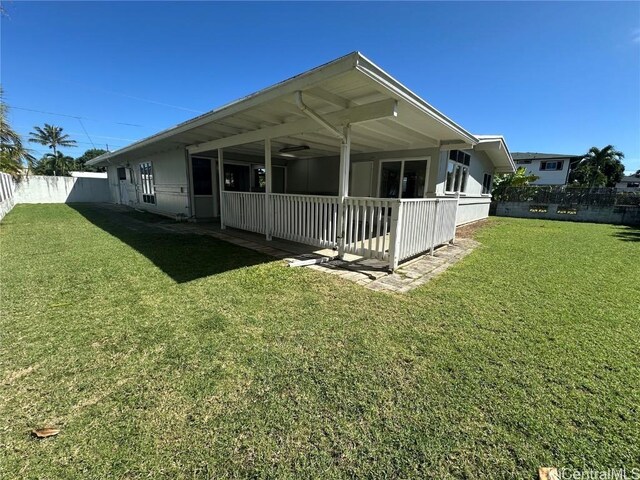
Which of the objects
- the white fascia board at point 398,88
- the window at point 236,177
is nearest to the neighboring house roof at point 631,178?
the white fascia board at point 398,88

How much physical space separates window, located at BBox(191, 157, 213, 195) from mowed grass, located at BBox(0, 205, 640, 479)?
20.4 feet

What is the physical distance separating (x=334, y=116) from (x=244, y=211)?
3.88m

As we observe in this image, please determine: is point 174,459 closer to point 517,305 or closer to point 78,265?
point 517,305

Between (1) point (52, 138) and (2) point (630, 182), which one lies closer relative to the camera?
(1) point (52, 138)

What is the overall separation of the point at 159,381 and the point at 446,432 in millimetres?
1912

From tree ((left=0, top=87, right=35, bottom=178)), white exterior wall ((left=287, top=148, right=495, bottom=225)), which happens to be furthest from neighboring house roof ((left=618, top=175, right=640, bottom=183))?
tree ((left=0, top=87, right=35, bottom=178))

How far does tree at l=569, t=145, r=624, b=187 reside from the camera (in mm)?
31219

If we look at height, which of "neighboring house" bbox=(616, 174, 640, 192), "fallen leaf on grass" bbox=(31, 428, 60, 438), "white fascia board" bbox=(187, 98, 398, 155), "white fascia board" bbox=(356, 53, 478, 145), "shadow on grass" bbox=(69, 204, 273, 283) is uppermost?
"neighboring house" bbox=(616, 174, 640, 192)

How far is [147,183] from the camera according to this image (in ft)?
41.6

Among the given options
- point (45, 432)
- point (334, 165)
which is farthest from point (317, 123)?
point (334, 165)

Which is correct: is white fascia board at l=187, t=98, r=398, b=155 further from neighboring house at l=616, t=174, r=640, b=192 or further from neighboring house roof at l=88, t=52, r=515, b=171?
neighboring house at l=616, t=174, r=640, b=192

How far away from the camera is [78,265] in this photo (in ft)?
14.5

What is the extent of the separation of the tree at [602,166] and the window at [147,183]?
43.6m

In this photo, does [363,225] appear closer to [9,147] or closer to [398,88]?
[398,88]
